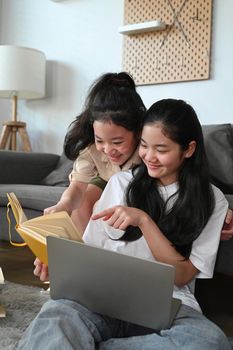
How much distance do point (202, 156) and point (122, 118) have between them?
0.23m

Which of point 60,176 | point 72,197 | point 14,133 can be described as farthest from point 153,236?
point 14,133

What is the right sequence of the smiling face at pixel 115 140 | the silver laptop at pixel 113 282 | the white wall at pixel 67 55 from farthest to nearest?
the white wall at pixel 67 55 → the smiling face at pixel 115 140 → the silver laptop at pixel 113 282

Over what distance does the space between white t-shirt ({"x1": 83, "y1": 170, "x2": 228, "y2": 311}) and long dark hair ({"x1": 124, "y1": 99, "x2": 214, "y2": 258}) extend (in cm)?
2

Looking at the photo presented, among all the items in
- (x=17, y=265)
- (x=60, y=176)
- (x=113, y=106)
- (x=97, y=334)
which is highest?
(x=113, y=106)

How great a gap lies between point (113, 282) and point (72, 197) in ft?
2.07

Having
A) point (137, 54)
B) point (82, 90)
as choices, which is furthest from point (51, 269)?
point (82, 90)

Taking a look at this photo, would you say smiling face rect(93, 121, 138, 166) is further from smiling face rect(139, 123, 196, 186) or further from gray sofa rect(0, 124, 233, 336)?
gray sofa rect(0, 124, 233, 336)

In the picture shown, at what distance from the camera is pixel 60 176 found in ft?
7.79

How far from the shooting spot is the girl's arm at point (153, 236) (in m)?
0.89

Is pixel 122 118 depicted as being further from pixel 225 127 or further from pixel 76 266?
pixel 225 127

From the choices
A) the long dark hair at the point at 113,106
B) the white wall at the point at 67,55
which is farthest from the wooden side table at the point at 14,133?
the long dark hair at the point at 113,106

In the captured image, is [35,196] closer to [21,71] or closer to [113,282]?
[113,282]

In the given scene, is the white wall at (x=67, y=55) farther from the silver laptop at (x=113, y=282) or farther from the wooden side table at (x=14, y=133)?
the silver laptop at (x=113, y=282)

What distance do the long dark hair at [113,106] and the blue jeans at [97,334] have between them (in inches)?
19.1
